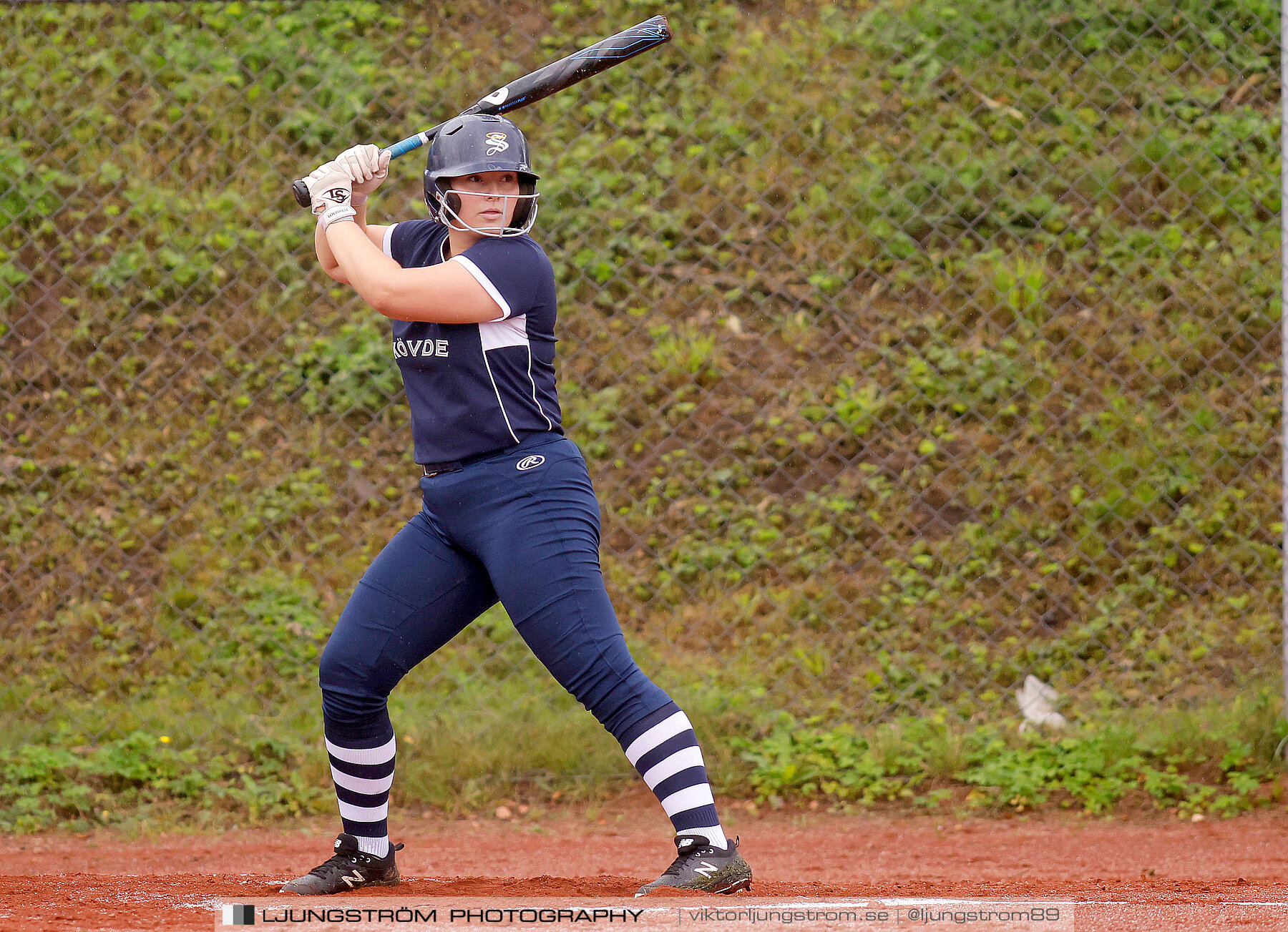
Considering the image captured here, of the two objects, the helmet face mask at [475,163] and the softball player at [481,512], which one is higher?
the helmet face mask at [475,163]

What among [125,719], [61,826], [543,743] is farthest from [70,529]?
[543,743]

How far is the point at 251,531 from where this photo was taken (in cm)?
563

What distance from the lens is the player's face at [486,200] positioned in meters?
2.95

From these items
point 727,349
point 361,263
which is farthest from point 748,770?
point 361,263

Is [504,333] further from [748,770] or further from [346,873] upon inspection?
[748,770]

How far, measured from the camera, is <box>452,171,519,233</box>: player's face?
9.66 ft

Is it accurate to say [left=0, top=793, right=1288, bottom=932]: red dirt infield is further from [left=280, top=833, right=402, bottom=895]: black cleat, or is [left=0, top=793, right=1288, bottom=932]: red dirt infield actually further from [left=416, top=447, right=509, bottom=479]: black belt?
[left=416, top=447, right=509, bottom=479]: black belt

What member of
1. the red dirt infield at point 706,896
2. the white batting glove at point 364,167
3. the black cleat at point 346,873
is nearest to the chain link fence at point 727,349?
the red dirt infield at point 706,896

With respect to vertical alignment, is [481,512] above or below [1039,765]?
above

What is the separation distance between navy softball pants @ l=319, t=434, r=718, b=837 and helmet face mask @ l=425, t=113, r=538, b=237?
55cm

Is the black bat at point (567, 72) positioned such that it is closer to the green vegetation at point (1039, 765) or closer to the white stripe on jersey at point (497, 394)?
the white stripe on jersey at point (497, 394)

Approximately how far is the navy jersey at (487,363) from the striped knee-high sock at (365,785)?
73 cm

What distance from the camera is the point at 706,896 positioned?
274 cm

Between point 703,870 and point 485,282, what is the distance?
4.68 ft
